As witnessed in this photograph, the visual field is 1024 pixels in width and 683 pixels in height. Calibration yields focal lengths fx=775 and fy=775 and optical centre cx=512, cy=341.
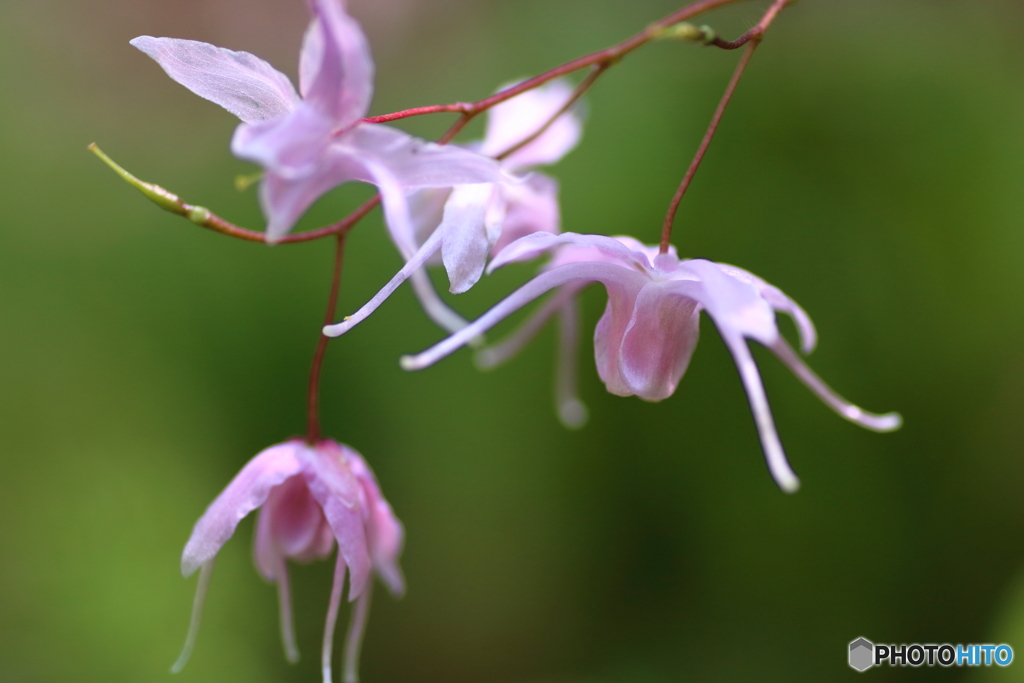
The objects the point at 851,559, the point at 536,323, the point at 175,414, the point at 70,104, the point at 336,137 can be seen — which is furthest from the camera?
the point at 70,104

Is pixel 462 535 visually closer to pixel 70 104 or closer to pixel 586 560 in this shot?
pixel 586 560

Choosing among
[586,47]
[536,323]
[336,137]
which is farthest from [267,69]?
[586,47]

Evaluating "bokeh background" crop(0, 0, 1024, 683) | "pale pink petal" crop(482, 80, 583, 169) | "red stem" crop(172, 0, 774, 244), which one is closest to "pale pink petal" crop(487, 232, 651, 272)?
"red stem" crop(172, 0, 774, 244)

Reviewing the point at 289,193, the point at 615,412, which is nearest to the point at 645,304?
the point at 289,193

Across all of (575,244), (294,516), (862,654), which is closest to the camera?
(575,244)

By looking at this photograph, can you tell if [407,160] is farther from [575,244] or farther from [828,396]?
[828,396]
